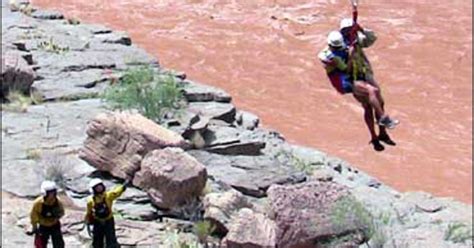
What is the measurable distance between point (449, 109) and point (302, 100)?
2.74 metres

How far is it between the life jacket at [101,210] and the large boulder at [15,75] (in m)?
5.38

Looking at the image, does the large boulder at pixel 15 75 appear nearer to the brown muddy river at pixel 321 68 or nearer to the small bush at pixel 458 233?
the brown muddy river at pixel 321 68

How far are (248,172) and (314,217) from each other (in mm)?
2628

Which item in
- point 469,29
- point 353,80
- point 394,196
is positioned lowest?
point 469,29

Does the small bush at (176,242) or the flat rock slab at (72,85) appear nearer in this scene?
the small bush at (176,242)

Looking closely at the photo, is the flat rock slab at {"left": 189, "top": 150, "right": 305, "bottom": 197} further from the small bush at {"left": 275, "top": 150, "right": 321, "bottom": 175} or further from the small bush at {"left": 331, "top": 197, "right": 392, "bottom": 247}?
the small bush at {"left": 331, "top": 197, "right": 392, "bottom": 247}

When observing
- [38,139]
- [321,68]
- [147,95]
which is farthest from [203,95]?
[321,68]

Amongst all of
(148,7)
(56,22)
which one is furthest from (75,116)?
(148,7)

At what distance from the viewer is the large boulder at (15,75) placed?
1641 cm

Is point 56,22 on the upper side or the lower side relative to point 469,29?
upper

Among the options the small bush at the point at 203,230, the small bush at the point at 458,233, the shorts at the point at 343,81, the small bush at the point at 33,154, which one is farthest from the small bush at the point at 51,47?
the small bush at the point at 458,233

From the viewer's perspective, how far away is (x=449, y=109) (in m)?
22.6

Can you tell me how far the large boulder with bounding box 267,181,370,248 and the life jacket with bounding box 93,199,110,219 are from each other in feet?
5.48

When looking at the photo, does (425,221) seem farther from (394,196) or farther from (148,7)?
(148,7)
